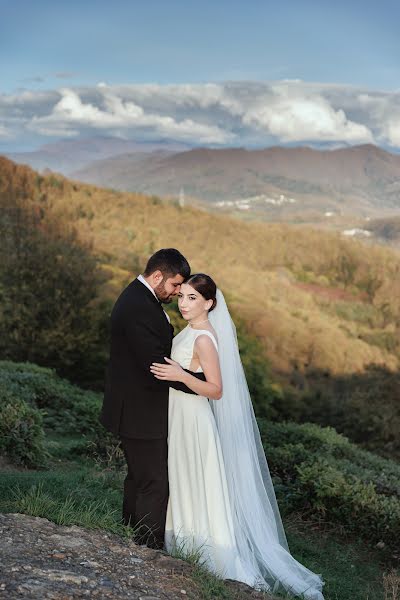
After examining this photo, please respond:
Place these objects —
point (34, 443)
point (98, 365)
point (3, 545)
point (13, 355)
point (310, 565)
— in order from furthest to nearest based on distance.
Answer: point (98, 365)
point (13, 355)
point (34, 443)
point (310, 565)
point (3, 545)

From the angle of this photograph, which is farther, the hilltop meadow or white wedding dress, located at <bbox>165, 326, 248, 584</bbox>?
the hilltop meadow

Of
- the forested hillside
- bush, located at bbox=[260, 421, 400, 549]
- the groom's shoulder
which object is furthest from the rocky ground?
the forested hillside

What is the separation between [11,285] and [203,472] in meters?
23.6

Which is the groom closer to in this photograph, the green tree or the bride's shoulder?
the bride's shoulder

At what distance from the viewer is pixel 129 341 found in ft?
15.2

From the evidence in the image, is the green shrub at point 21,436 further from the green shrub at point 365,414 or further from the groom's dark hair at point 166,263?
the green shrub at point 365,414

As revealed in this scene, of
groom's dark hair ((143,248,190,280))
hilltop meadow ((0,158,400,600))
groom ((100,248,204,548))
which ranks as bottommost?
hilltop meadow ((0,158,400,600))

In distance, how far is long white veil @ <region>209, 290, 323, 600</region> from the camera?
17.2ft

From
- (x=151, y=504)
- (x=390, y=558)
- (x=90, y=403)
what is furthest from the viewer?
(x=90, y=403)

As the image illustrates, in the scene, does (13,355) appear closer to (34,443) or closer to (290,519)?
(34,443)

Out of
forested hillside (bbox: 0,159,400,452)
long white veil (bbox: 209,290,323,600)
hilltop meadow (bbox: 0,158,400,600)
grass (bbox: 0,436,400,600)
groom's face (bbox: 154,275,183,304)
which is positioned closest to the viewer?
groom's face (bbox: 154,275,183,304)

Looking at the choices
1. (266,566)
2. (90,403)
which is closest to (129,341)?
(266,566)

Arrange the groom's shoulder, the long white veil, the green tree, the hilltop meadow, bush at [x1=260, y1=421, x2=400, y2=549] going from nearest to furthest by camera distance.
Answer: the groom's shoulder, the long white veil, the hilltop meadow, bush at [x1=260, y1=421, x2=400, y2=549], the green tree

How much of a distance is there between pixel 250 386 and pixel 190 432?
28.9m
